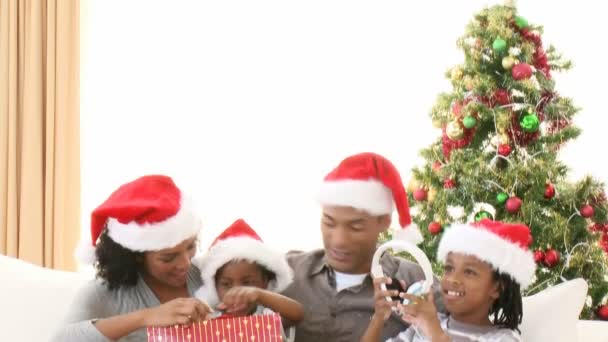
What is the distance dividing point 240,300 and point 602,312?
1.85 m

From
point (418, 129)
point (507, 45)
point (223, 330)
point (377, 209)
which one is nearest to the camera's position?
point (223, 330)

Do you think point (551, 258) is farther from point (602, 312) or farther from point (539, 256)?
point (602, 312)

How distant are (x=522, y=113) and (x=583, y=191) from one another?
0.36 metres

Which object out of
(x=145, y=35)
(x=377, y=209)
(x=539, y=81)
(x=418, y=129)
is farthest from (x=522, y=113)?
(x=145, y=35)

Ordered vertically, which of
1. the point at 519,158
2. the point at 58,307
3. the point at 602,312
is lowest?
the point at 602,312

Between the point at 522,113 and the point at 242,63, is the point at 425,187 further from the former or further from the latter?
the point at 242,63

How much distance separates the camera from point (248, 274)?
2.42m

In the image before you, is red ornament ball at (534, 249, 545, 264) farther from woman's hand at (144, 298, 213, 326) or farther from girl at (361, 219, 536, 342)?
woman's hand at (144, 298, 213, 326)

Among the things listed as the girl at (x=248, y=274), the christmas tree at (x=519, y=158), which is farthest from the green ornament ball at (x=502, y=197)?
the girl at (x=248, y=274)

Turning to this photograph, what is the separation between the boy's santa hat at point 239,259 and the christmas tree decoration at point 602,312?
161cm

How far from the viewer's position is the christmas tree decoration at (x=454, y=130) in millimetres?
3521

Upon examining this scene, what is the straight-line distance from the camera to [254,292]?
89.7 inches

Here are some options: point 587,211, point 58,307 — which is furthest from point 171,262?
point 587,211

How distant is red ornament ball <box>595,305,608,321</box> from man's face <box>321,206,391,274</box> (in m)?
1.45
